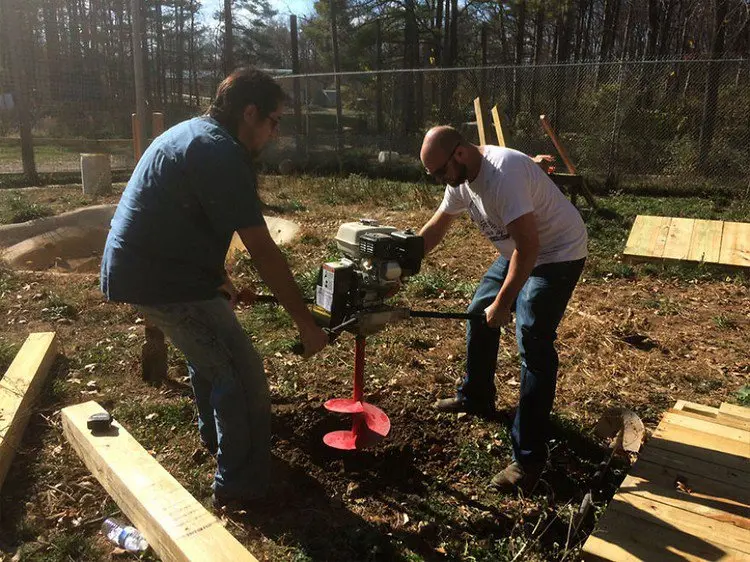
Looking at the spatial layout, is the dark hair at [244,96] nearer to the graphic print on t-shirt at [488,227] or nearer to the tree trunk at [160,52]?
the graphic print on t-shirt at [488,227]

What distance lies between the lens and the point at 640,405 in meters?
4.39

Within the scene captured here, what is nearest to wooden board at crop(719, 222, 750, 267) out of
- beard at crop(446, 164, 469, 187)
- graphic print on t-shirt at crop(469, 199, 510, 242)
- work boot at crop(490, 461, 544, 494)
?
graphic print on t-shirt at crop(469, 199, 510, 242)

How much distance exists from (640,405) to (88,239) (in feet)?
27.7

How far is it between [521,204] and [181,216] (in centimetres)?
157

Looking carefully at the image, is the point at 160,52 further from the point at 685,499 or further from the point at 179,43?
the point at 685,499

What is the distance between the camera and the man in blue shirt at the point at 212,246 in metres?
2.65

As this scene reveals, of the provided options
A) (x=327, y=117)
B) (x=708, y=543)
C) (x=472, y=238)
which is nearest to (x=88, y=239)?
(x=472, y=238)

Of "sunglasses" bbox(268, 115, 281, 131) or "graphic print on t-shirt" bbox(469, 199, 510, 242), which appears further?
"graphic print on t-shirt" bbox(469, 199, 510, 242)

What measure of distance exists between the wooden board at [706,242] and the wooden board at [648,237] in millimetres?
339

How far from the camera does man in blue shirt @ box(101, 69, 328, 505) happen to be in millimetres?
2650

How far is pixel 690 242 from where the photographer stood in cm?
801

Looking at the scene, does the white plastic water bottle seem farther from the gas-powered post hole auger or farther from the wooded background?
the wooded background

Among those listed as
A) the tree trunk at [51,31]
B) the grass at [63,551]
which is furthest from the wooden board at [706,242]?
the tree trunk at [51,31]

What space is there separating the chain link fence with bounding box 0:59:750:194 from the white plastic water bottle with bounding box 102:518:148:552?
6631 millimetres
